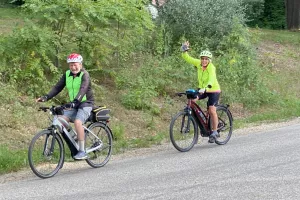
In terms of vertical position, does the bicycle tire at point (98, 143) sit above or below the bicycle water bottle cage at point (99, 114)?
below

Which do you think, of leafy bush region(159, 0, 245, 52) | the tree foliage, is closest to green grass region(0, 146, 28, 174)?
the tree foliage

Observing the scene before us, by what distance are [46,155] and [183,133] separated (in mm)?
3481

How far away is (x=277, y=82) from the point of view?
23.1 metres

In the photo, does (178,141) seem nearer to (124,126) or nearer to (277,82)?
(124,126)

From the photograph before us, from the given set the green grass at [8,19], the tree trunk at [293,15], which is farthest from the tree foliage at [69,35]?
the tree trunk at [293,15]

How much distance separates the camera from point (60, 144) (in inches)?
410

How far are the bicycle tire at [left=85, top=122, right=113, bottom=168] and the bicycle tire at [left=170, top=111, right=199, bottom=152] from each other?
1635 millimetres

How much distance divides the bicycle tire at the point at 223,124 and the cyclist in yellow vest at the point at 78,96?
3.79 m

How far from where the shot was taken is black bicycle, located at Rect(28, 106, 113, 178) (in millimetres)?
10242

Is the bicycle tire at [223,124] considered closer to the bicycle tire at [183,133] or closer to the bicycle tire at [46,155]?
the bicycle tire at [183,133]

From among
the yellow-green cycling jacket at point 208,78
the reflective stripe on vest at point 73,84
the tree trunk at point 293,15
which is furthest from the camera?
the tree trunk at point 293,15

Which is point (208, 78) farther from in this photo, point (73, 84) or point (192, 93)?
point (73, 84)

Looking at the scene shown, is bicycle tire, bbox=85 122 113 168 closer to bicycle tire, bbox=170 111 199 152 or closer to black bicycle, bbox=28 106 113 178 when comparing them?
black bicycle, bbox=28 106 113 178

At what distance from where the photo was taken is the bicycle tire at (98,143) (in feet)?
36.3
